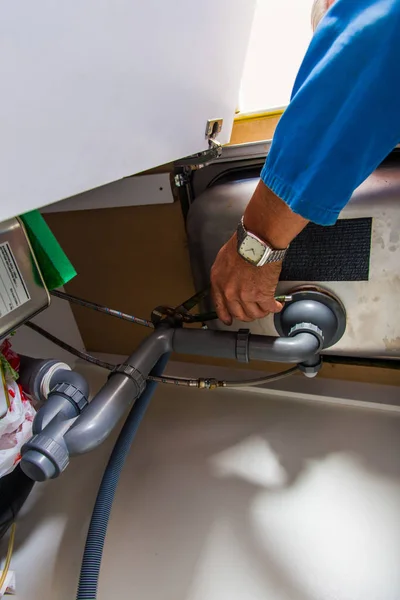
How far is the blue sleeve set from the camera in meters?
0.36

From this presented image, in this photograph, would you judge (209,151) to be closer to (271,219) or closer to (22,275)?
(271,219)

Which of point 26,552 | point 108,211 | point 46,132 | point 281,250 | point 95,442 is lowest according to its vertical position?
point 26,552

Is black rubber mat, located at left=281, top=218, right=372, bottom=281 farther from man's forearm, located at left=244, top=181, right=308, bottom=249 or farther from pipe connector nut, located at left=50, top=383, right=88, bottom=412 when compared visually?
pipe connector nut, located at left=50, top=383, right=88, bottom=412

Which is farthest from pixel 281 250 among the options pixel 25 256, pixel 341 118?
pixel 25 256

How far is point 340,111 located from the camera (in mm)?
389

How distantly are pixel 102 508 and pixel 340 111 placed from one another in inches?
29.1

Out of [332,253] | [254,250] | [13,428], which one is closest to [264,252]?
[254,250]

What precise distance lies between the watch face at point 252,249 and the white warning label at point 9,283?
0.32m

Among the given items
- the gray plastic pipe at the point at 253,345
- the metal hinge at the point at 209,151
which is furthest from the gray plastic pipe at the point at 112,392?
the metal hinge at the point at 209,151

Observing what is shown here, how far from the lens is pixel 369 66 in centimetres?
37

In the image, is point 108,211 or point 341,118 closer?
point 341,118

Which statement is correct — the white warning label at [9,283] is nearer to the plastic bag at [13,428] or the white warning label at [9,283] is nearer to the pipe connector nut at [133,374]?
the plastic bag at [13,428]

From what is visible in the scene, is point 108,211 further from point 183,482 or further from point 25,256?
point 183,482

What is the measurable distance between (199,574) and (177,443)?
0.29 meters
